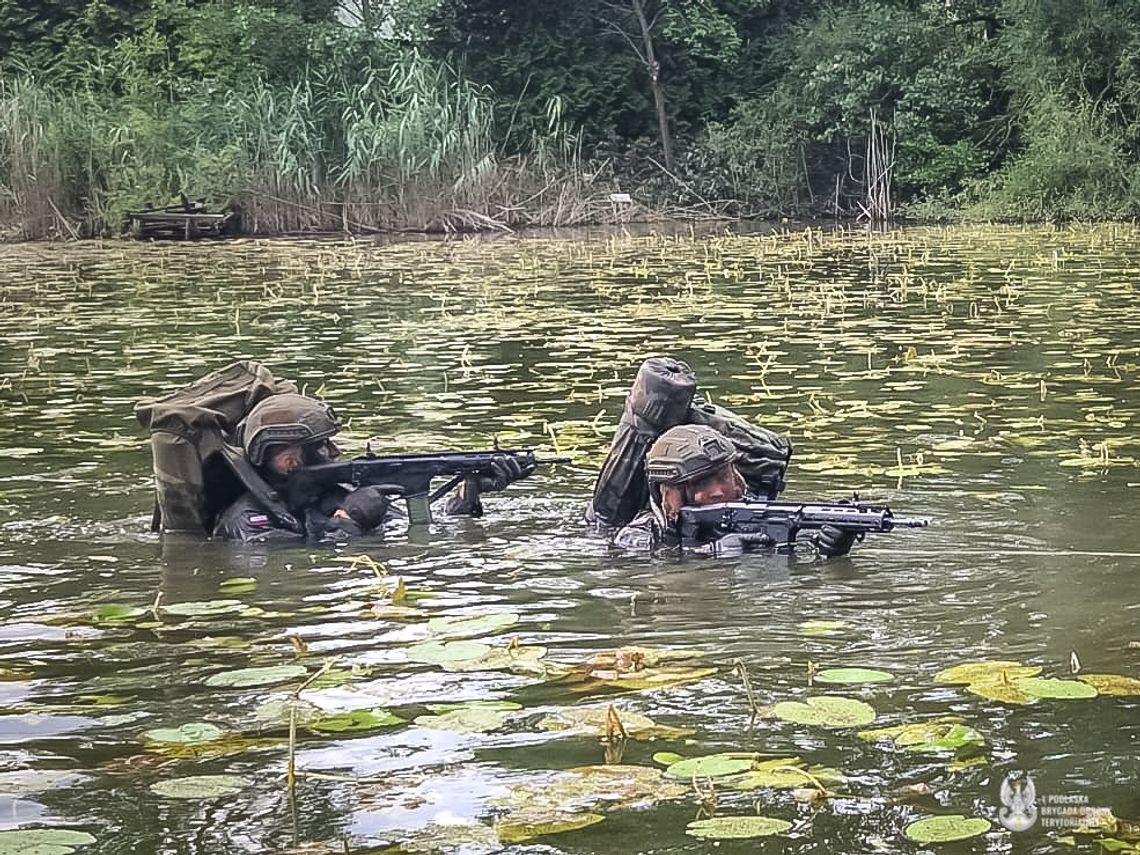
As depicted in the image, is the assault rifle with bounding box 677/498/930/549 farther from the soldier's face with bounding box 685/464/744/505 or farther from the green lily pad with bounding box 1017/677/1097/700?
the green lily pad with bounding box 1017/677/1097/700

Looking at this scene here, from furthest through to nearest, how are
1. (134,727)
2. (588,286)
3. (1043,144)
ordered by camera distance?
(1043,144), (588,286), (134,727)

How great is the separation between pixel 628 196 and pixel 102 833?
3310cm

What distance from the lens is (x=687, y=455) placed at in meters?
7.10

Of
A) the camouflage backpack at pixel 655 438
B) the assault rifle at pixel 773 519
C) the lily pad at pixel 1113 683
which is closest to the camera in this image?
the lily pad at pixel 1113 683

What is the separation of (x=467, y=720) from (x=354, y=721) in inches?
12.8

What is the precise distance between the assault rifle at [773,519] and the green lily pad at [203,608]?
1849 millimetres

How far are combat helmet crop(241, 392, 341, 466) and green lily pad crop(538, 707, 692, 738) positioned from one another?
3172 mm

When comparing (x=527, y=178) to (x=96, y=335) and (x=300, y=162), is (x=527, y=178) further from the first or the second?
(x=96, y=335)

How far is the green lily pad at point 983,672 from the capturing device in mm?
5148

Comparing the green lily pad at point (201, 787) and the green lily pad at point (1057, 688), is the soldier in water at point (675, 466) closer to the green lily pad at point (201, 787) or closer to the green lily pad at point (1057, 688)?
the green lily pad at point (1057, 688)

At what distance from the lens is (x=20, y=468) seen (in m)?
9.88

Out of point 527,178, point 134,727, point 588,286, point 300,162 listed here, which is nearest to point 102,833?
point 134,727

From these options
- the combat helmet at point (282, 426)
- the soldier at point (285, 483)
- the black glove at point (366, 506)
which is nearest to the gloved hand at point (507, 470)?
the soldier at point (285, 483)

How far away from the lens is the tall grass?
30672mm
